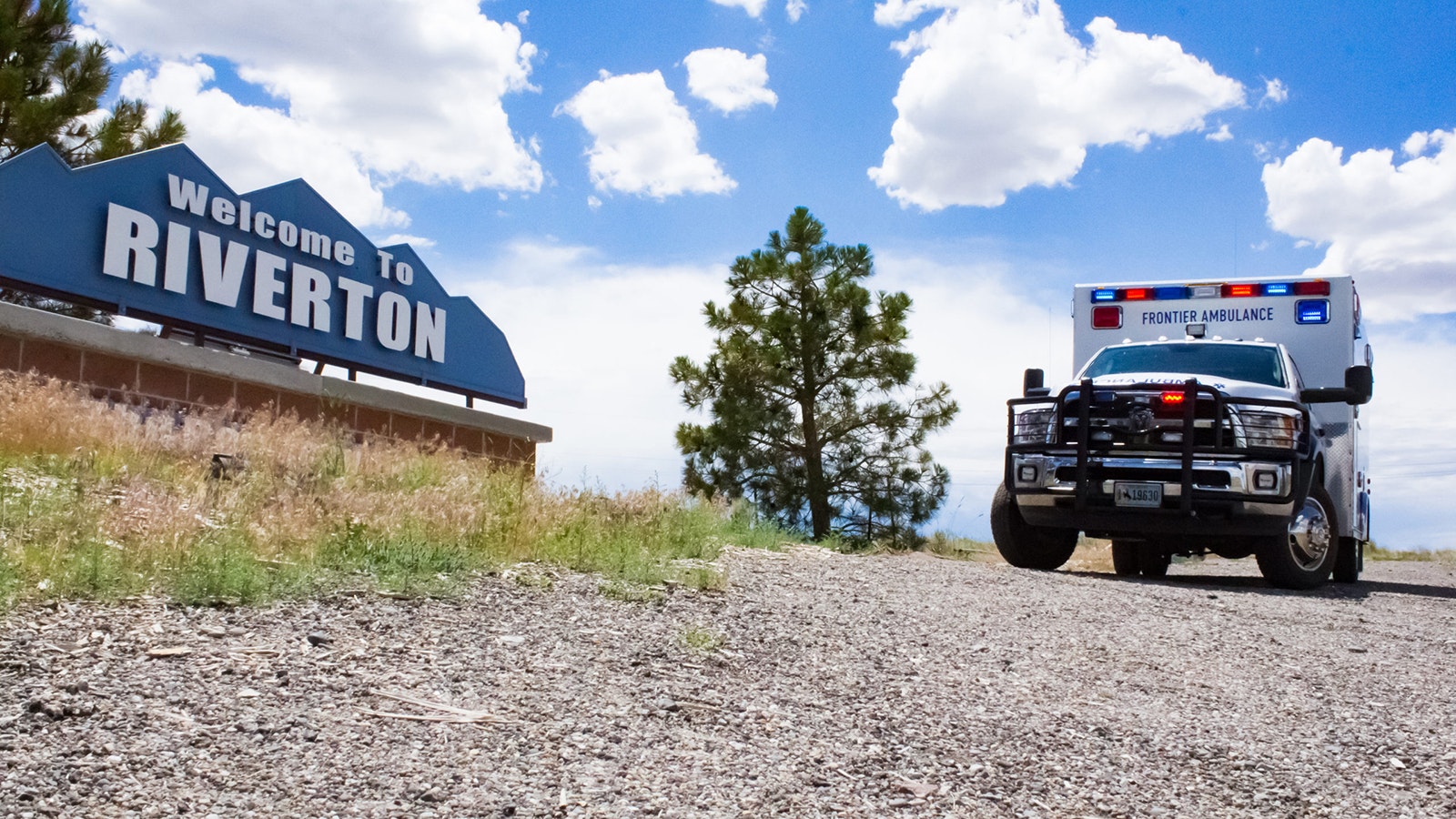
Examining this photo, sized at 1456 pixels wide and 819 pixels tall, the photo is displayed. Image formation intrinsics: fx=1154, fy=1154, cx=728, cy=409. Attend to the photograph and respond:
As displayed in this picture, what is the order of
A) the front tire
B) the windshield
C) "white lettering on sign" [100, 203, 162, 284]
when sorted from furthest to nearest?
"white lettering on sign" [100, 203, 162, 284]
the windshield
the front tire

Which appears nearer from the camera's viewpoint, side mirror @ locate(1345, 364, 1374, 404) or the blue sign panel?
side mirror @ locate(1345, 364, 1374, 404)

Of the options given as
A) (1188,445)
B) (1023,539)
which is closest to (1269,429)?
(1188,445)

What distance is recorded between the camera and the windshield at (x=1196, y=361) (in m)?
10.4

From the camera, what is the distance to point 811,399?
19734mm

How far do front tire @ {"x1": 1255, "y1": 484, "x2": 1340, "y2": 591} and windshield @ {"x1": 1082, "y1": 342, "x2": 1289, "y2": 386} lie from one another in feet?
3.70

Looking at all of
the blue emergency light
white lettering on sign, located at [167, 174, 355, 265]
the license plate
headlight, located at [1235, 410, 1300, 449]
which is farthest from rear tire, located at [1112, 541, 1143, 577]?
white lettering on sign, located at [167, 174, 355, 265]

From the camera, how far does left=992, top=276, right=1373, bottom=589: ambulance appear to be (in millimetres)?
9336

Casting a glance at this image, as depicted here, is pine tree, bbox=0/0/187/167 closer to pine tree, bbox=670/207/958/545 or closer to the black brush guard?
pine tree, bbox=670/207/958/545

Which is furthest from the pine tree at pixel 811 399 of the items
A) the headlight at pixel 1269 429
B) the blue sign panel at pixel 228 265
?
the headlight at pixel 1269 429

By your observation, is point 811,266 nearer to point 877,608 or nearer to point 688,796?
point 877,608

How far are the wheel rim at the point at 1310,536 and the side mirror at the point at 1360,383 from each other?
3.22 ft

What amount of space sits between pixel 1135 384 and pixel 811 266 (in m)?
11.2

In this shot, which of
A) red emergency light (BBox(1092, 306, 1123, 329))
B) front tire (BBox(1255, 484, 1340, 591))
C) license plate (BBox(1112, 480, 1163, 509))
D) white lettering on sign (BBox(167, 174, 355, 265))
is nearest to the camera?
license plate (BBox(1112, 480, 1163, 509))

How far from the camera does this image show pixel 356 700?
3697 mm
